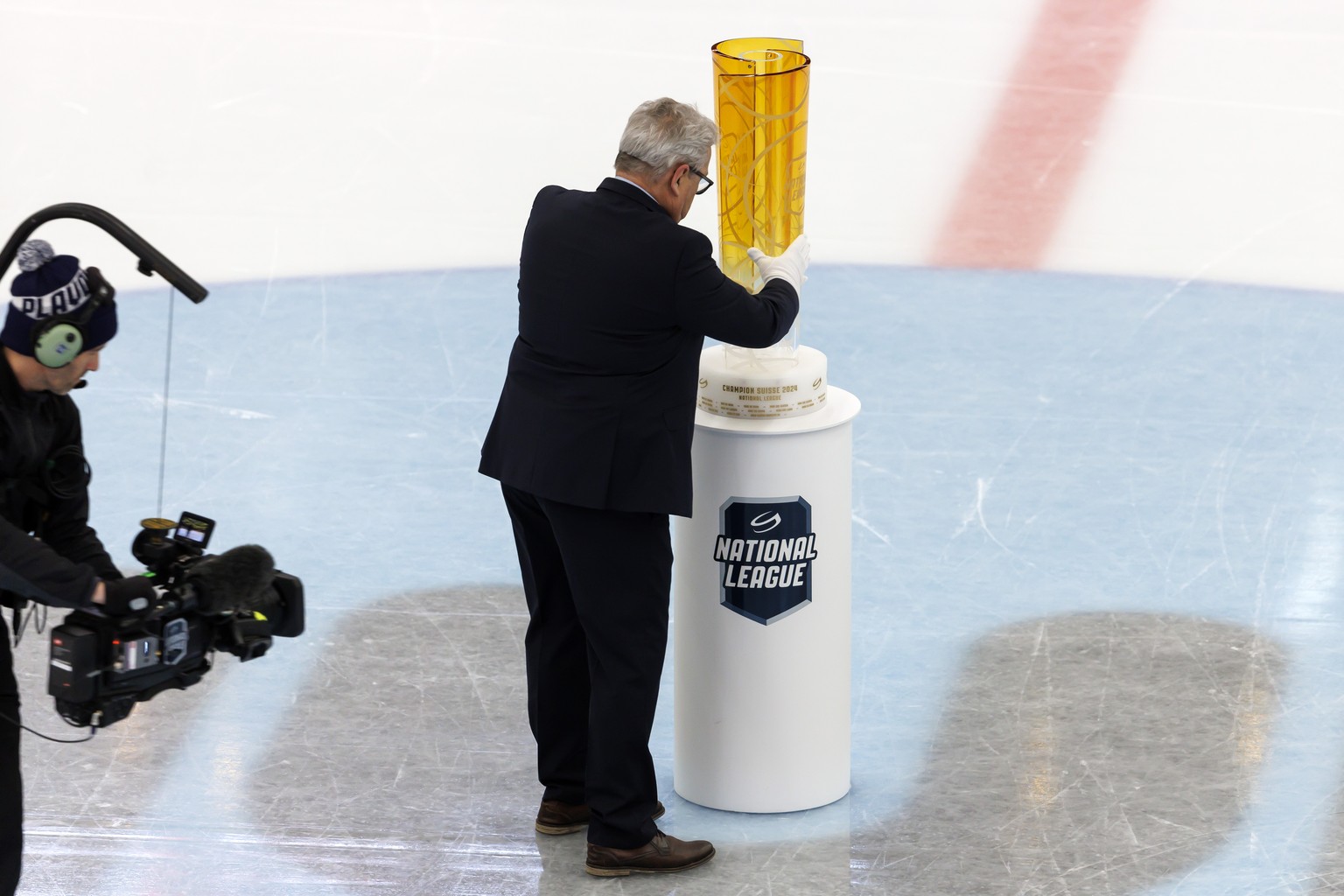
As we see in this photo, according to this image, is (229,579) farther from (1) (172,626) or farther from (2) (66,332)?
(2) (66,332)

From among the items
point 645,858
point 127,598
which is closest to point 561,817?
point 645,858

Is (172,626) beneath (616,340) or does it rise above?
beneath

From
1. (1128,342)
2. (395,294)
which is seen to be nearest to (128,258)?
(395,294)

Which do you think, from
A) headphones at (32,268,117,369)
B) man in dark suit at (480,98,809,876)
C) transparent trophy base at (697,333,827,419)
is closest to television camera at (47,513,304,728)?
headphones at (32,268,117,369)

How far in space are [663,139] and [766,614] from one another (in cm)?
106

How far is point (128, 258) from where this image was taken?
7.75m

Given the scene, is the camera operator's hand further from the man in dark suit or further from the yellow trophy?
the yellow trophy

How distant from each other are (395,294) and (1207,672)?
3899 mm

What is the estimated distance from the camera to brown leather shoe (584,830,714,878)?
373cm

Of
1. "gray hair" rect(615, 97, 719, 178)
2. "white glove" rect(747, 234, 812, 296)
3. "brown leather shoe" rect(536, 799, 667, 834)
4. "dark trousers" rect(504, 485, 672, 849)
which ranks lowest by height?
"brown leather shoe" rect(536, 799, 667, 834)

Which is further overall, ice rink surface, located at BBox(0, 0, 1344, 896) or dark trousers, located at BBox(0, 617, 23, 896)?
ice rink surface, located at BBox(0, 0, 1344, 896)

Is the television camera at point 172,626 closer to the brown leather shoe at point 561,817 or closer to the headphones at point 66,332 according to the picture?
the headphones at point 66,332

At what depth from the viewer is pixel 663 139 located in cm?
346

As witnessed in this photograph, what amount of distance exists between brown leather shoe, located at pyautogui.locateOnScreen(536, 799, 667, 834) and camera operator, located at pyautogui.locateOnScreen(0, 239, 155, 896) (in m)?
1.18
